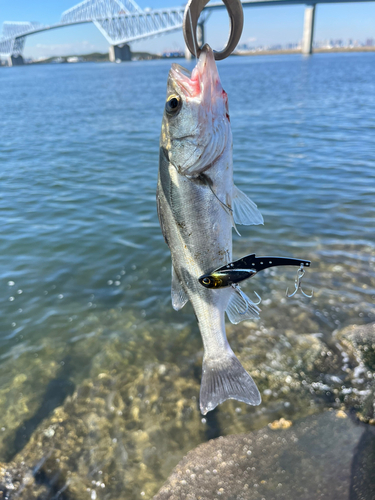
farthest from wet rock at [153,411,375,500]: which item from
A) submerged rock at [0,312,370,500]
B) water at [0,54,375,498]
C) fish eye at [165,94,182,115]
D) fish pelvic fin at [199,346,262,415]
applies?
fish eye at [165,94,182,115]

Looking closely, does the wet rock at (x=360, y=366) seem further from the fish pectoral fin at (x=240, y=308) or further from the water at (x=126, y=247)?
the fish pectoral fin at (x=240, y=308)

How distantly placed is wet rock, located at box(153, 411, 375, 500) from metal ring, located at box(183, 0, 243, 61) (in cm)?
479

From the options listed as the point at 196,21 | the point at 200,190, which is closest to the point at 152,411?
the point at 200,190

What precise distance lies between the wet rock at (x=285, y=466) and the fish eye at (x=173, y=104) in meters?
4.45

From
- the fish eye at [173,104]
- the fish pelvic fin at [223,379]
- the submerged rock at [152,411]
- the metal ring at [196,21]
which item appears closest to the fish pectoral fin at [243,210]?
the fish eye at [173,104]

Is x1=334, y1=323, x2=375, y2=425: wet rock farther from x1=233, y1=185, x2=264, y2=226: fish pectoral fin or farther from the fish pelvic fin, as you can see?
x1=233, y1=185, x2=264, y2=226: fish pectoral fin

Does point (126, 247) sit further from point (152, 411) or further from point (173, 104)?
point (173, 104)

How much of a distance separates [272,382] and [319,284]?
344cm

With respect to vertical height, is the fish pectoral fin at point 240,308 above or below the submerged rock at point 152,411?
above

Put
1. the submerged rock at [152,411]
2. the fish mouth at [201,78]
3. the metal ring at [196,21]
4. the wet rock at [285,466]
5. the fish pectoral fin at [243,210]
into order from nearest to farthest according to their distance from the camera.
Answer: the metal ring at [196,21] < the fish mouth at [201,78] < the fish pectoral fin at [243,210] < the wet rock at [285,466] < the submerged rock at [152,411]

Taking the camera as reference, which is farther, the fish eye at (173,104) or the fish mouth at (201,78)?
the fish eye at (173,104)

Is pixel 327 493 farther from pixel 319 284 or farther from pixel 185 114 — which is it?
pixel 319 284

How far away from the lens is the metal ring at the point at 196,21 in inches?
88.9

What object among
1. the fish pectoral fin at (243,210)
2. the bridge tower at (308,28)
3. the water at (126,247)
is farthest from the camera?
the bridge tower at (308,28)
